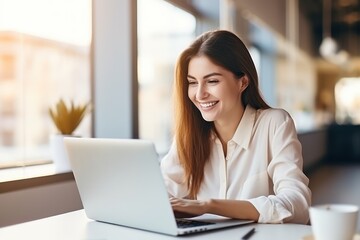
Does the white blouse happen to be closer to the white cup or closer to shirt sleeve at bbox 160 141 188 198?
shirt sleeve at bbox 160 141 188 198

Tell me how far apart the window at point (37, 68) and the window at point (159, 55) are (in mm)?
668

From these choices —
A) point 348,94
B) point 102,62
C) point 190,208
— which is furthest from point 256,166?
point 348,94

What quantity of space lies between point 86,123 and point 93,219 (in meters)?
1.72

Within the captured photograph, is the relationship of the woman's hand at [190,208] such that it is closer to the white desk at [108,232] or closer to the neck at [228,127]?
the white desk at [108,232]

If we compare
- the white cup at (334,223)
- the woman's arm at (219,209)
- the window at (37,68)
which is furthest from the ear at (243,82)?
the window at (37,68)

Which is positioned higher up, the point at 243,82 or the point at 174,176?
the point at 243,82

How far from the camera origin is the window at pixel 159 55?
13.4 ft

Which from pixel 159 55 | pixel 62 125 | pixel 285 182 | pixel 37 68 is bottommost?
pixel 285 182

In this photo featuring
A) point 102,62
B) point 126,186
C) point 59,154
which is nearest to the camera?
point 126,186

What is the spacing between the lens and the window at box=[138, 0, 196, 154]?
4074 mm

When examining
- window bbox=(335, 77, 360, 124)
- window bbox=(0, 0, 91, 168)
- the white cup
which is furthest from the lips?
window bbox=(335, 77, 360, 124)

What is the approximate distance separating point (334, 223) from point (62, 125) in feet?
6.15

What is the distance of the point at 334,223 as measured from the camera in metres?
1.13

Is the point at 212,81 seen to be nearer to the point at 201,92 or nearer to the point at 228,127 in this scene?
the point at 201,92
